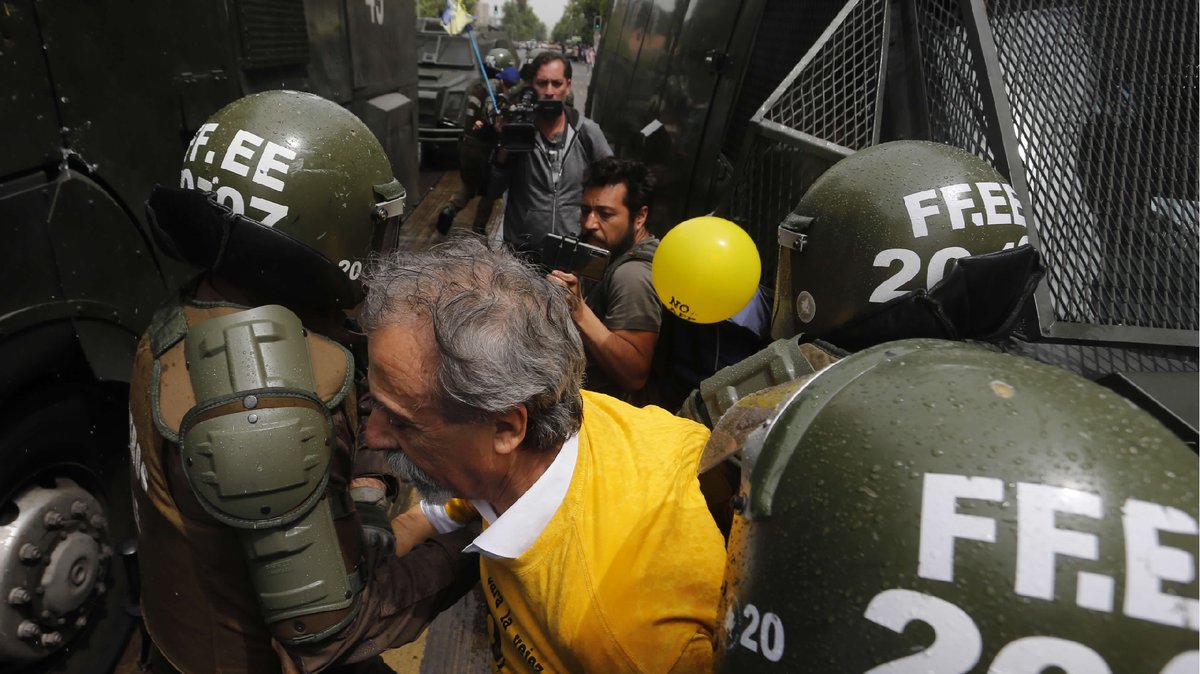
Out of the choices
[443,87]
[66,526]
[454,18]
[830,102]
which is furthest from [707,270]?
[454,18]

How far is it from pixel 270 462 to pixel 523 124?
9.70 ft

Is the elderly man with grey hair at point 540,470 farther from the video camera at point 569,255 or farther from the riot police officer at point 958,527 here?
the video camera at point 569,255

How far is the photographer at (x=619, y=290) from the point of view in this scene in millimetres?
2533

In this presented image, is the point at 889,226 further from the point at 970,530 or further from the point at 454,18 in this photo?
the point at 454,18

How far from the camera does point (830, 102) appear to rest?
238 centimetres

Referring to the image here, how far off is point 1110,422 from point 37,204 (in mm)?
2611

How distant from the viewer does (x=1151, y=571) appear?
709 mm

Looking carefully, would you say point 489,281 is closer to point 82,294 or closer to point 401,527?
point 401,527

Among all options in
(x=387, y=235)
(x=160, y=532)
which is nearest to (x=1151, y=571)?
(x=160, y=532)

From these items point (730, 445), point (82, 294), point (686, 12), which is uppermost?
point (686, 12)

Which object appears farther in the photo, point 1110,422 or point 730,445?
point 730,445

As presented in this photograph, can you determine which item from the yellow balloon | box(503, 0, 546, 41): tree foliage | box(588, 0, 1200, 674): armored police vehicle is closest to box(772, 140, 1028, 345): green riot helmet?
box(588, 0, 1200, 674): armored police vehicle

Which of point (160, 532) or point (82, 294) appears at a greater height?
point (82, 294)

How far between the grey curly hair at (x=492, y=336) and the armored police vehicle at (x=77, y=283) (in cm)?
86
